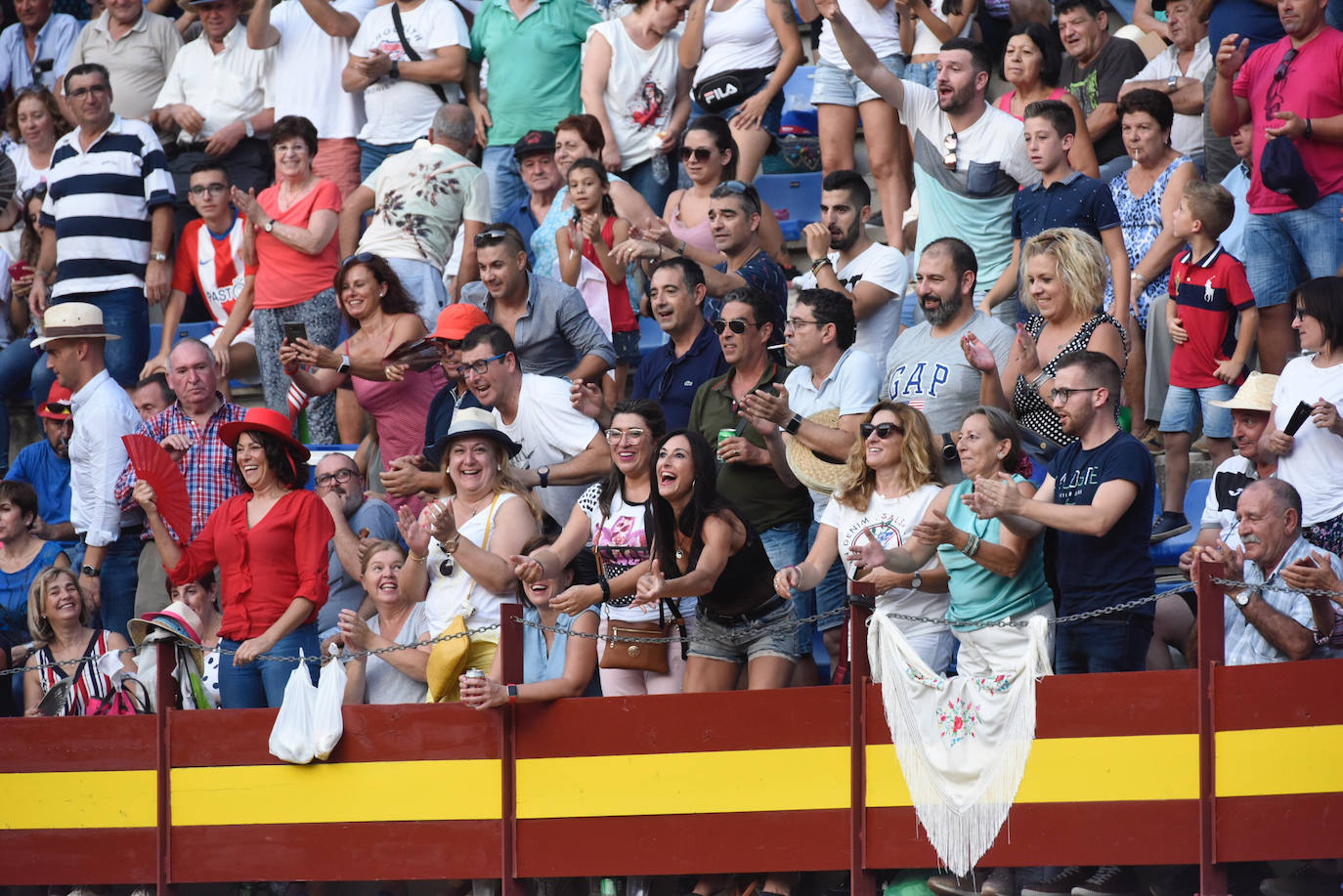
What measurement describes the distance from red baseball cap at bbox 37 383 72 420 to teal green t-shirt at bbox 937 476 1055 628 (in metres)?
5.41

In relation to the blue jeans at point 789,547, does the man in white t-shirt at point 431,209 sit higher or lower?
higher

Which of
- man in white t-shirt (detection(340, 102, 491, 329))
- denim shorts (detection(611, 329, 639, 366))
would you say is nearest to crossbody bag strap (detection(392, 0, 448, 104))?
man in white t-shirt (detection(340, 102, 491, 329))

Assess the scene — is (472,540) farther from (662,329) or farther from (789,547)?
(662,329)

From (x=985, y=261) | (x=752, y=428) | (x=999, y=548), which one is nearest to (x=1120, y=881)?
(x=999, y=548)

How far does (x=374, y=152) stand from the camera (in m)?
10.8

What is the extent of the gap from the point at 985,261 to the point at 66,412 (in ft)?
16.0

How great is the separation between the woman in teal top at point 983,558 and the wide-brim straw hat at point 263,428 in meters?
2.57

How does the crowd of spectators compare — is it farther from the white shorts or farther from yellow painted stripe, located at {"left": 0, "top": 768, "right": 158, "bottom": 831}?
yellow painted stripe, located at {"left": 0, "top": 768, "right": 158, "bottom": 831}

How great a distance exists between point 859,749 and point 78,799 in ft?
11.0

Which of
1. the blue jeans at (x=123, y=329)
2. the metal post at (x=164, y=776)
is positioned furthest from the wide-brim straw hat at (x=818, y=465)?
the blue jeans at (x=123, y=329)

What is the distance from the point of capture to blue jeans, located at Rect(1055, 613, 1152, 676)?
6.13 metres

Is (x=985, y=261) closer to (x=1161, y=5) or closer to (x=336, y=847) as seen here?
(x=1161, y=5)

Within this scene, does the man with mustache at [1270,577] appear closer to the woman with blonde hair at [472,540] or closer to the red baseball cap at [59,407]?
the woman with blonde hair at [472,540]

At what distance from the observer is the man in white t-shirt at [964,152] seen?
28.1 ft
